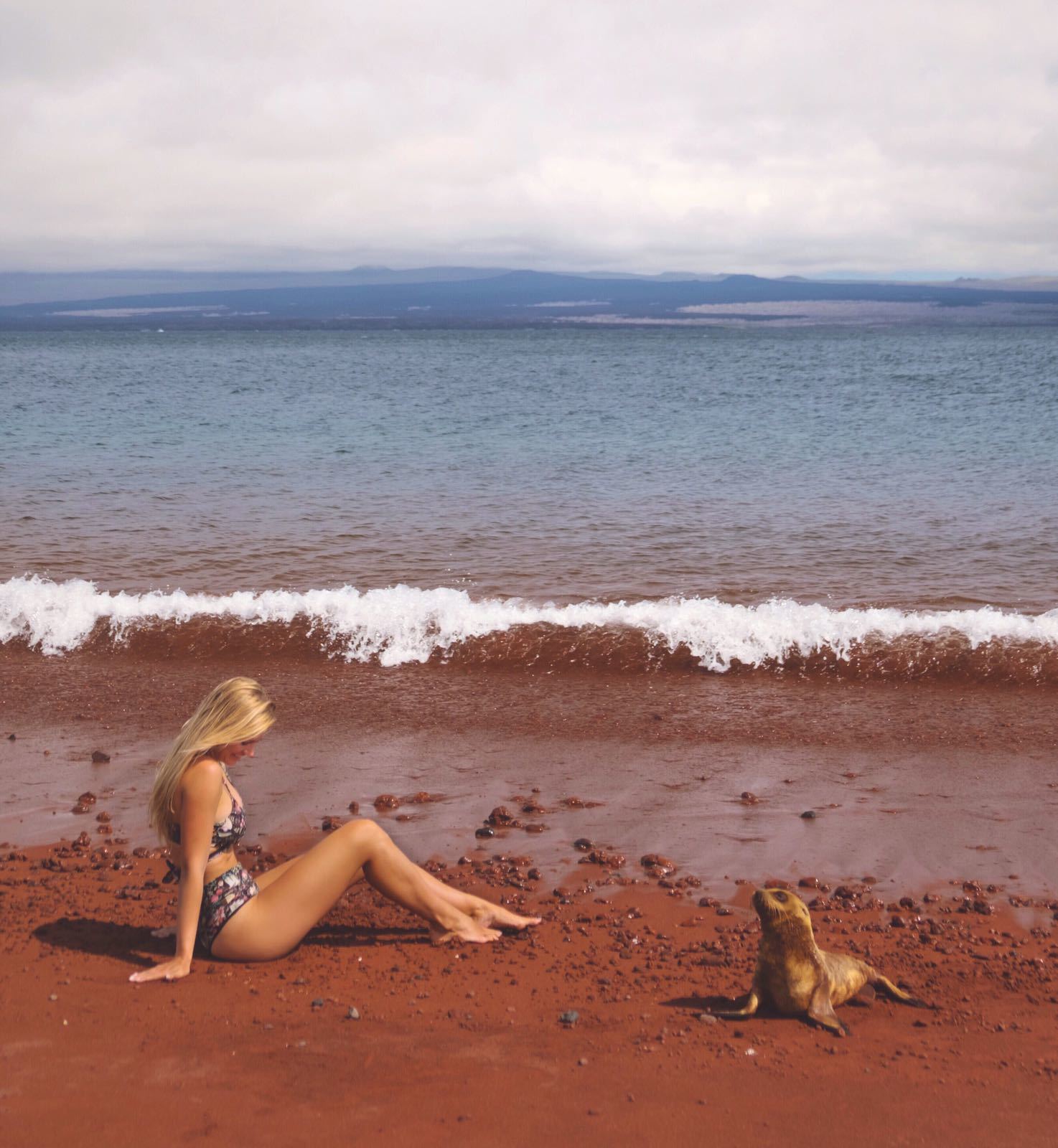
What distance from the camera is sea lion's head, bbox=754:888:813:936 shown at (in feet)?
15.4

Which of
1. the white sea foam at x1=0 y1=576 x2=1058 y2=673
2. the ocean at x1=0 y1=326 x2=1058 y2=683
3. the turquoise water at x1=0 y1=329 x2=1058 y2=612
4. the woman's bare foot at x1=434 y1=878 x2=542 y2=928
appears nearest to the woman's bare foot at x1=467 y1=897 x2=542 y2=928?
the woman's bare foot at x1=434 y1=878 x2=542 y2=928

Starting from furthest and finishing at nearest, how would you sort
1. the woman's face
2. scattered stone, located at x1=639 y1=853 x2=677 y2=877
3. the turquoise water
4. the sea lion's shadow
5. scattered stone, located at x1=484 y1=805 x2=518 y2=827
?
the turquoise water < scattered stone, located at x1=484 y1=805 x2=518 y2=827 < scattered stone, located at x1=639 y1=853 x2=677 y2=877 < the woman's face < the sea lion's shadow

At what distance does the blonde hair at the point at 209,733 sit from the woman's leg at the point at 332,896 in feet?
1.88

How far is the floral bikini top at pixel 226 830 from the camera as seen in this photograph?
5137 millimetres

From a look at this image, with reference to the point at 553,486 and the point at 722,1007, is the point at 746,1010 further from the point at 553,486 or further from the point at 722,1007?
the point at 553,486

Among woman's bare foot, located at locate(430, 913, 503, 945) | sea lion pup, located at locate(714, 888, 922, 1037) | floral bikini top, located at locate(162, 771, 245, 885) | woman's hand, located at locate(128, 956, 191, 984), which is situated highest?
floral bikini top, located at locate(162, 771, 245, 885)

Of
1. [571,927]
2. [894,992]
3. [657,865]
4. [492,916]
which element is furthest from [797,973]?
[657,865]

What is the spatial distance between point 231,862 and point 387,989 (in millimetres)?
1012

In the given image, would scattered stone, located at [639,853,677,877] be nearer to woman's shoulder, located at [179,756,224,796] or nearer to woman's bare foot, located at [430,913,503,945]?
woman's bare foot, located at [430,913,503,945]

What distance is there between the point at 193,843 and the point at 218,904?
356 mm

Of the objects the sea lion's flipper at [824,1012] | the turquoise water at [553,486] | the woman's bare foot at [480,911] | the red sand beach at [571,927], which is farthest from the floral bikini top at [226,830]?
the turquoise water at [553,486]

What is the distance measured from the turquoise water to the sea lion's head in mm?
8732

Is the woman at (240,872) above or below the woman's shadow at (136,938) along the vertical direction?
above

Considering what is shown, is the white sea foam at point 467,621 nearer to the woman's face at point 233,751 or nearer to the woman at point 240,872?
the woman at point 240,872
